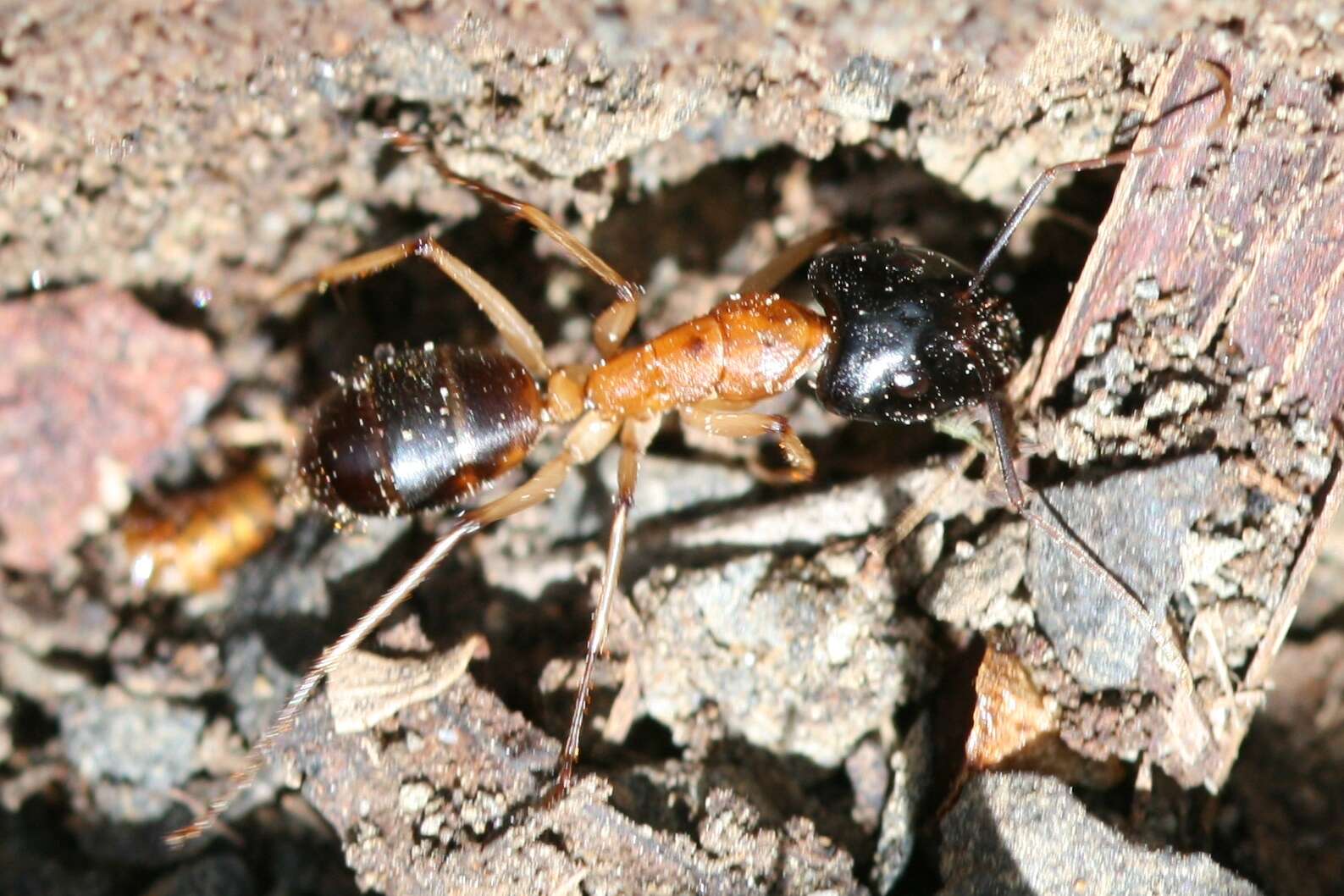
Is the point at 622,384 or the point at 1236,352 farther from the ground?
the point at 622,384

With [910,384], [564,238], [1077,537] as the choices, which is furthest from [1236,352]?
[564,238]

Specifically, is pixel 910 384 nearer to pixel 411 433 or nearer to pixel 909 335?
pixel 909 335

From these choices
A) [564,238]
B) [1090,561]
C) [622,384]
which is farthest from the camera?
[622,384]

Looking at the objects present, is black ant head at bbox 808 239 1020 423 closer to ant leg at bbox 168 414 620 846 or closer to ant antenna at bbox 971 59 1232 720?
ant antenna at bbox 971 59 1232 720

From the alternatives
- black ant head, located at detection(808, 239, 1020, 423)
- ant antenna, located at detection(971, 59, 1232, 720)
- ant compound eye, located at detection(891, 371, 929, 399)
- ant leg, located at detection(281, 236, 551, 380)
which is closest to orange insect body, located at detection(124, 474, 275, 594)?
ant leg, located at detection(281, 236, 551, 380)

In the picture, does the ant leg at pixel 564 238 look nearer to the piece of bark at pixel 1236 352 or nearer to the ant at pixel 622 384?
the ant at pixel 622 384

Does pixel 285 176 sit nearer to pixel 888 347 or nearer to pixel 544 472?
pixel 544 472
